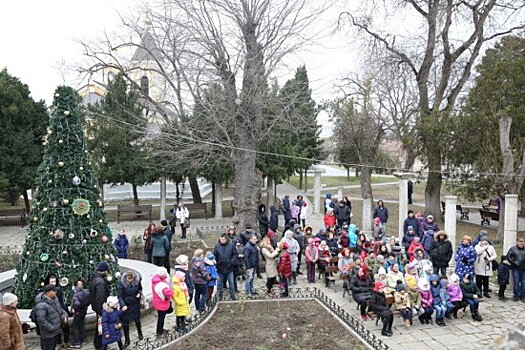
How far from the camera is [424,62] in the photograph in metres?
23.0

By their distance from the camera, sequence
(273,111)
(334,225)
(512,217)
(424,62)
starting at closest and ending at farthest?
1. (512,217)
2. (334,225)
3. (273,111)
4. (424,62)

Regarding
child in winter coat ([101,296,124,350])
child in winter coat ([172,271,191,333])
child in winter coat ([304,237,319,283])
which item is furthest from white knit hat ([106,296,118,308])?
child in winter coat ([304,237,319,283])

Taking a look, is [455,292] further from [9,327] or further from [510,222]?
[9,327]

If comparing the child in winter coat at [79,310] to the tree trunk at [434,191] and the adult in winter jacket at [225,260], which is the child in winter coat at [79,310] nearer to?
the adult in winter jacket at [225,260]

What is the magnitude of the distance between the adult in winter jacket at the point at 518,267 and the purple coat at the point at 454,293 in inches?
78.8

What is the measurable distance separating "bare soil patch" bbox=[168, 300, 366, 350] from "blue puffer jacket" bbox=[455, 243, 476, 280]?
11.8 ft

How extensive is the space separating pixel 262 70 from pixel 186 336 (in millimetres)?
9568

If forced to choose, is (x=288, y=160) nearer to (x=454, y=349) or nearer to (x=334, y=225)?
(x=334, y=225)

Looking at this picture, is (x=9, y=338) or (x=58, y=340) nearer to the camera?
(x=9, y=338)

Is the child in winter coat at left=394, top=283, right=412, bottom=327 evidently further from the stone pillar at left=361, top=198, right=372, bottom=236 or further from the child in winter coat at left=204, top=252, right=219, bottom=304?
the stone pillar at left=361, top=198, right=372, bottom=236

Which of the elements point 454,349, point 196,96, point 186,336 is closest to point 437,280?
point 454,349

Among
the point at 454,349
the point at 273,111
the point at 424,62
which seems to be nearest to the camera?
the point at 454,349

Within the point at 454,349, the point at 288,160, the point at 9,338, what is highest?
the point at 288,160

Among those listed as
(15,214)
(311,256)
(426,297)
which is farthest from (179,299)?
(15,214)
